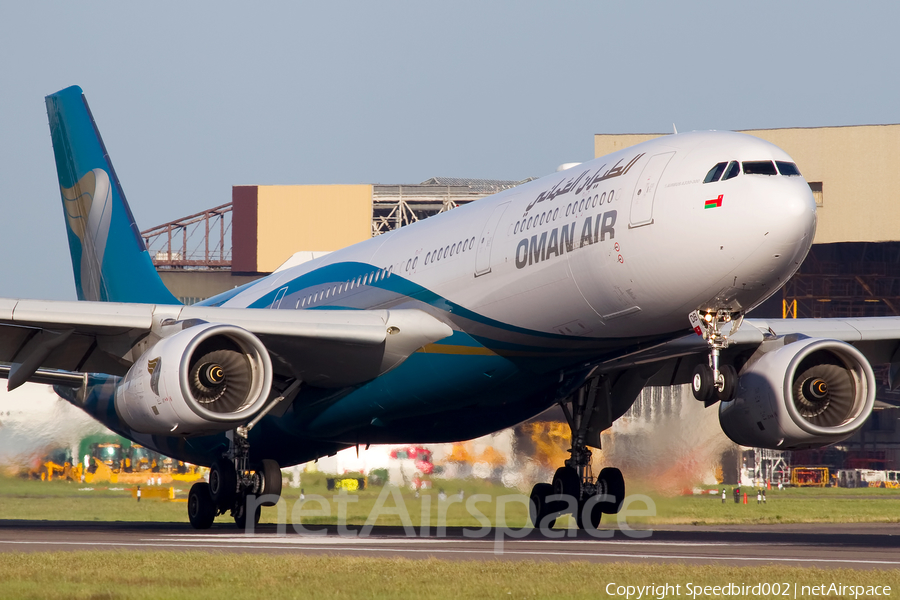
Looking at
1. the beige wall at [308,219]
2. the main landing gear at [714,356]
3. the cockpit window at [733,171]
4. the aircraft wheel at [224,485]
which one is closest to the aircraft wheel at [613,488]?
the main landing gear at [714,356]

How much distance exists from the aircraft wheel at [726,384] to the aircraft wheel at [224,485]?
9702 millimetres

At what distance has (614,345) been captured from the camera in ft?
59.6

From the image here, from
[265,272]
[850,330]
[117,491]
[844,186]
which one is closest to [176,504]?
[117,491]

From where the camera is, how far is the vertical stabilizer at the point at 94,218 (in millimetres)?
26906

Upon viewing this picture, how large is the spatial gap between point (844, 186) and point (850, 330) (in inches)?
1617

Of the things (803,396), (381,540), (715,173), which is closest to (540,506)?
(381,540)

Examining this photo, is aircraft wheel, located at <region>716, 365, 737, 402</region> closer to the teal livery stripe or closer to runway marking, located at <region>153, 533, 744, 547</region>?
the teal livery stripe

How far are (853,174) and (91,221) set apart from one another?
4311 cm

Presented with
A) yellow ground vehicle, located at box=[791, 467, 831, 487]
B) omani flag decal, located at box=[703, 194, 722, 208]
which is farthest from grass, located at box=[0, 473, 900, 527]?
yellow ground vehicle, located at box=[791, 467, 831, 487]

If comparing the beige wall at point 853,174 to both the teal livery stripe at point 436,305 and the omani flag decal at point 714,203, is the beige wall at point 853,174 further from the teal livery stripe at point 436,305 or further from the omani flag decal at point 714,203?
the omani flag decal at point 714,203

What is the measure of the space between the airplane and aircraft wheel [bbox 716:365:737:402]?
55 millimetres

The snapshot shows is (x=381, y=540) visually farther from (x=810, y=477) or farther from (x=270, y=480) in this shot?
(x=810, y=477)

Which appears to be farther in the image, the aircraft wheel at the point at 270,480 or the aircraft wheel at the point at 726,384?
the aircraft wheel at the point at 270,480

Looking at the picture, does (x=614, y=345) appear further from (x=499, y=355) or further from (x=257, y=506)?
(x=257, y=506)
